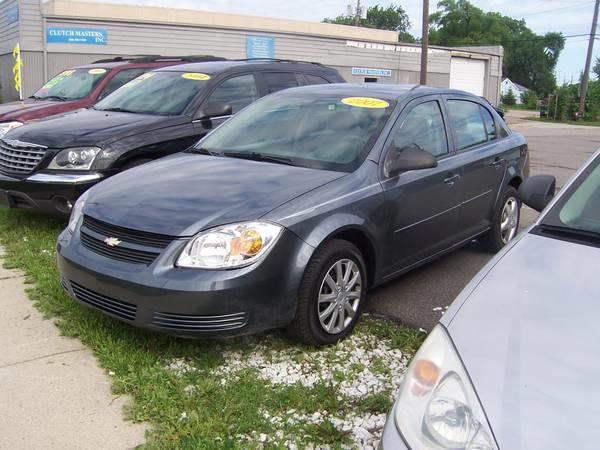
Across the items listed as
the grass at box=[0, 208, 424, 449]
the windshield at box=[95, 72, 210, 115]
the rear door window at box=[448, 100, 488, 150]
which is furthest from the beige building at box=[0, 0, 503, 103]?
the grass at box=[0, 208, 424, 449]

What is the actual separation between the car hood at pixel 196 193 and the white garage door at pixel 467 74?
1406 inches

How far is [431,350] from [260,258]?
1.48 meters

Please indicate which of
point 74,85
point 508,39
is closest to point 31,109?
point 74,85

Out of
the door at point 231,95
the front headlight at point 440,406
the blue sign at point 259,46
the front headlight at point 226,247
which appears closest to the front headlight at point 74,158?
the door at point 231,95

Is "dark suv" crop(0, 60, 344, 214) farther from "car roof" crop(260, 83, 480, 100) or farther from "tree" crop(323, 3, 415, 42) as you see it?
"tree" crop(323, 3, 415, 42)

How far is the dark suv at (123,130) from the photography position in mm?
5723

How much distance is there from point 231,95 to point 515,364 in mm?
5442

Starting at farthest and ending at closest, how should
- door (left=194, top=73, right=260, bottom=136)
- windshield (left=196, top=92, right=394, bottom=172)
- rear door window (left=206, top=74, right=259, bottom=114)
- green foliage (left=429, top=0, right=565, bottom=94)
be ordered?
1. green foliage (left=429, top=0, right=565, bottom=94)
2. rear door window (left=206, top=74, right=259, bottom=114)
3. door (left=194, top=73, right=260, bottom=136)
4. windshield (left=196, top=92, right=394, bottom=172)

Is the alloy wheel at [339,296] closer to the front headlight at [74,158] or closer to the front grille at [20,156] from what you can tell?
the front headlight at [74,158]

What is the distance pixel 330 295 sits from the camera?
383 centimetres

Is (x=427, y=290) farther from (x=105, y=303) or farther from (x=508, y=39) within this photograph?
(x=508, y=39)

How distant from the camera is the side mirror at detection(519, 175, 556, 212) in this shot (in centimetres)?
324

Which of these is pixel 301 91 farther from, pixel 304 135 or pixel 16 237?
pixel 16 237

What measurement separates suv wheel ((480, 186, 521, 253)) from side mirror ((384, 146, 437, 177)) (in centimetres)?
185
